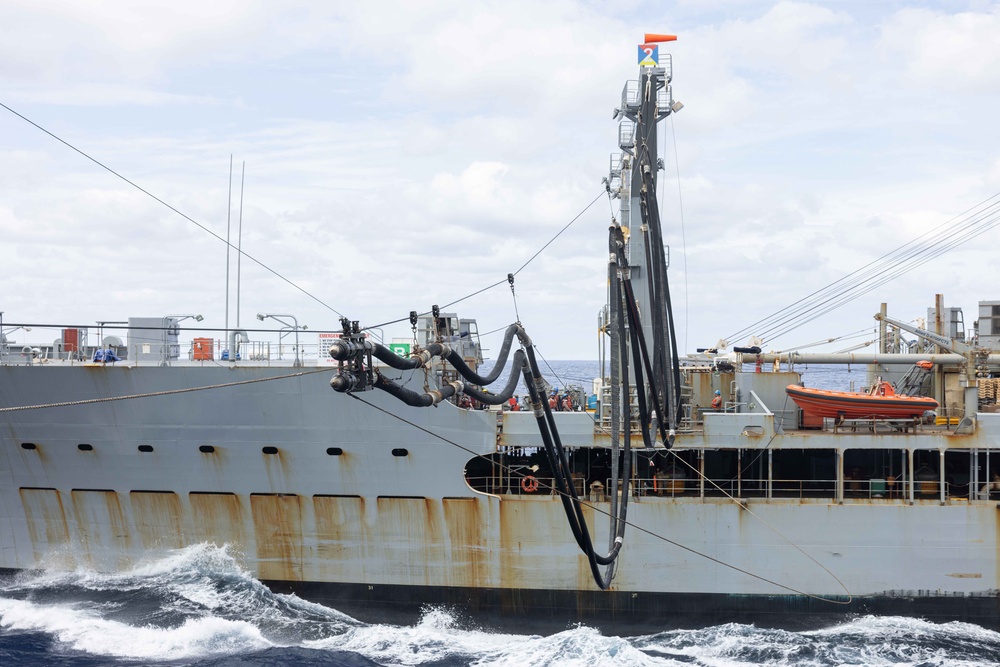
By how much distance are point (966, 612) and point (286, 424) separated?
58.5 ft

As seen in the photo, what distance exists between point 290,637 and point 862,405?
15.5 metres

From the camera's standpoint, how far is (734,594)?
21453 mm

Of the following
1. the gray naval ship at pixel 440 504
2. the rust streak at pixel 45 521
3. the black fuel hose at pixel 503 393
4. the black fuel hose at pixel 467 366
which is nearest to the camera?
the black fuel hose at pixel 467 366

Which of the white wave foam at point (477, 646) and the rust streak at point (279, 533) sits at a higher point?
the rust streak at point (279, 533)

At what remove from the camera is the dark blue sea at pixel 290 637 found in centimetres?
1962

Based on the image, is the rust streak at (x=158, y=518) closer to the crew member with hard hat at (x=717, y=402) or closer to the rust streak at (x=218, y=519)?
the rust streak at (x=218, y=519)

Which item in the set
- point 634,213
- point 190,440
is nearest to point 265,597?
point 190,440

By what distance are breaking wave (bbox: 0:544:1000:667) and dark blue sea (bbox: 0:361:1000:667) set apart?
1.2 inches

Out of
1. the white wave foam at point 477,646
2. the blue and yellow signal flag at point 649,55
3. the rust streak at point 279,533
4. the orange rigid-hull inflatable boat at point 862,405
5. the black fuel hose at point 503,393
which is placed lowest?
the white wave foam at point 477,646

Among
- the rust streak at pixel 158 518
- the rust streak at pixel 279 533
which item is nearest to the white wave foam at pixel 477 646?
the rust streak at pixel 279 533

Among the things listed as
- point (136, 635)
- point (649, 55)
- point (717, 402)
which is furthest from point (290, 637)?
point (649, 55)

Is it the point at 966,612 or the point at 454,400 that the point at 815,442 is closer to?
the point at 966,612

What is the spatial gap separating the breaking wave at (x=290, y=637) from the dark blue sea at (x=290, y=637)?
1.2 inches

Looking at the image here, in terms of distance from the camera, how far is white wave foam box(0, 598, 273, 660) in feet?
64.3
